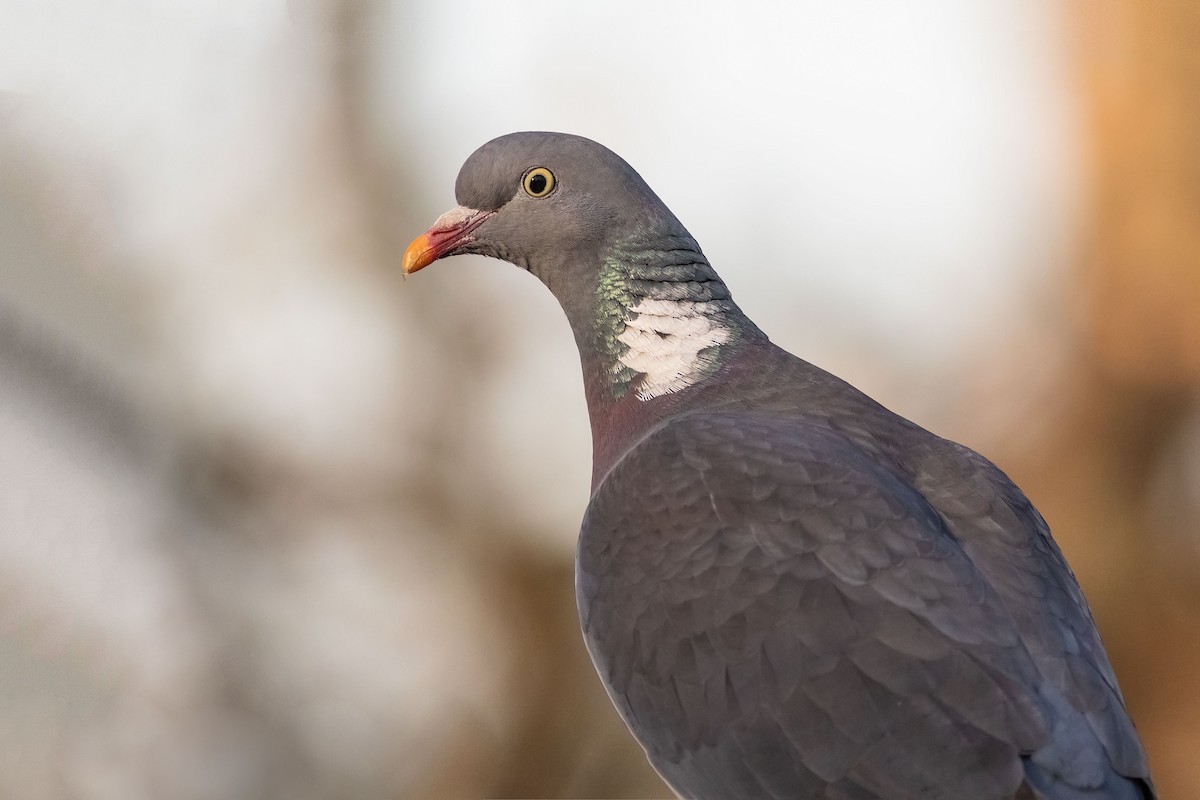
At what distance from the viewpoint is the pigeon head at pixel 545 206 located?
6.47ft

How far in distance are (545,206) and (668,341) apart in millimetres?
352

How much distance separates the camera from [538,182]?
2014mm

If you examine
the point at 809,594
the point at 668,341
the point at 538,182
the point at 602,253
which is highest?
the point at 538,182

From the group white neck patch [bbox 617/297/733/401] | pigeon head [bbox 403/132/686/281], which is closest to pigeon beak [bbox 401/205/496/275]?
pigeon head [bbox 403/132/686/281]

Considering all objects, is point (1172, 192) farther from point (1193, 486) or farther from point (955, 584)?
point (955, 584)

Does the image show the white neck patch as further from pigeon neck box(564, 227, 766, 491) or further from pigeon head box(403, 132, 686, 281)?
pigeon head box(403, 132, 686, 281)

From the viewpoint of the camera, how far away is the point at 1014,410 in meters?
3.79

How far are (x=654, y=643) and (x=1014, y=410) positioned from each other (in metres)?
2.66

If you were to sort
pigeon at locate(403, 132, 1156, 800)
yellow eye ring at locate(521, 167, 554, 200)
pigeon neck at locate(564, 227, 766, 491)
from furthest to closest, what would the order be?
yellow eye ring at locate(521, 167, 554, 200) → pigeon neck at locate(564, 227, 766, 491) → pigeon at locate(403, 132, 1156, 800)

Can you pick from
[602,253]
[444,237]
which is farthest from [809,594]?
[444,237]

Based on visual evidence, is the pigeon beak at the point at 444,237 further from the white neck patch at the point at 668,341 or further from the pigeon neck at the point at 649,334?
the white neck patch at the point at 668,341

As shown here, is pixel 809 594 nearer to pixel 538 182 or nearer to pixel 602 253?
pixel 602 253

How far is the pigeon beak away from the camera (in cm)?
206

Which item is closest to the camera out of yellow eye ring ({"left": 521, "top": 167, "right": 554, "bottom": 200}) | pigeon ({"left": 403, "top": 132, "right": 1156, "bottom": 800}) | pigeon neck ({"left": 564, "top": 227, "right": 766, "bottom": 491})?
pigeon ({"left": 403, "top": 132, "right": 1156, "bottom": 800})
